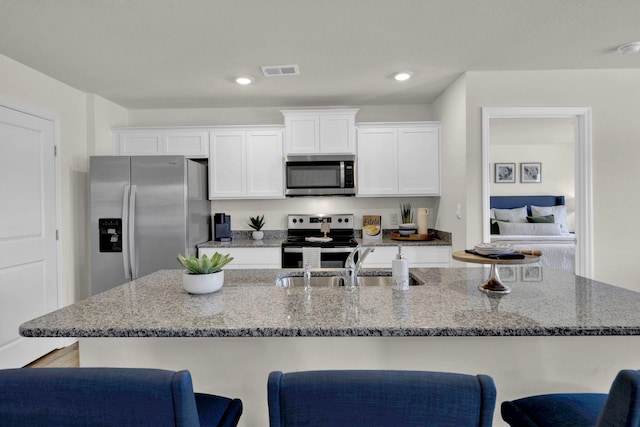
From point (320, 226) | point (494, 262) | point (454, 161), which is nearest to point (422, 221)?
point (454, 161)

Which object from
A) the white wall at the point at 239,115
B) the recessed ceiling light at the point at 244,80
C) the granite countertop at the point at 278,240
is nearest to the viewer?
the recessed ceiling light at the point at 244,80

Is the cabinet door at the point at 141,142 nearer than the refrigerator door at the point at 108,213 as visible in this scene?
No

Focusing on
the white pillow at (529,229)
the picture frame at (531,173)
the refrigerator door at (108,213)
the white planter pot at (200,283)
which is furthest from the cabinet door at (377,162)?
the picture frame at (531,173)

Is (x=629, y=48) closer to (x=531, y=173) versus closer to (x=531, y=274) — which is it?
(x=531, y=274)

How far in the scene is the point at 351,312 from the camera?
4.35 ft

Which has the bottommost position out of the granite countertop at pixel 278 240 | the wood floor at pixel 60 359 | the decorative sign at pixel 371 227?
the wood floor at pixel 60 359

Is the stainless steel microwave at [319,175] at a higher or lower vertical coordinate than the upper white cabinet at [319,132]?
lower

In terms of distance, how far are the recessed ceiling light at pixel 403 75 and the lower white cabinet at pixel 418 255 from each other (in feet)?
5.13

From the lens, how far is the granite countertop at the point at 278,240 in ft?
12.1

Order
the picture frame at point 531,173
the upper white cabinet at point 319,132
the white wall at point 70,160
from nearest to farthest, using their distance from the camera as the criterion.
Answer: the white wall at point 70,160 → the upper white cabinet at point 319,132 → the picture frame at point 531,173

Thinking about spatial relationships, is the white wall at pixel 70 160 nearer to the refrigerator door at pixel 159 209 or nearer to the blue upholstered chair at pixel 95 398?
the refrigerator door at pixel 159 209

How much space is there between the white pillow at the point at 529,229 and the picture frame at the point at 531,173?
128 cm

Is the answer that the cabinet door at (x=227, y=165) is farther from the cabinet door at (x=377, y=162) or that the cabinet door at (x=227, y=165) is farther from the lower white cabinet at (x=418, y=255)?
the lower white cabinet at (x=418, y=255)

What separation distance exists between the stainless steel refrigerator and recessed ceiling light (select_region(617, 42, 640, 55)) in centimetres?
363
